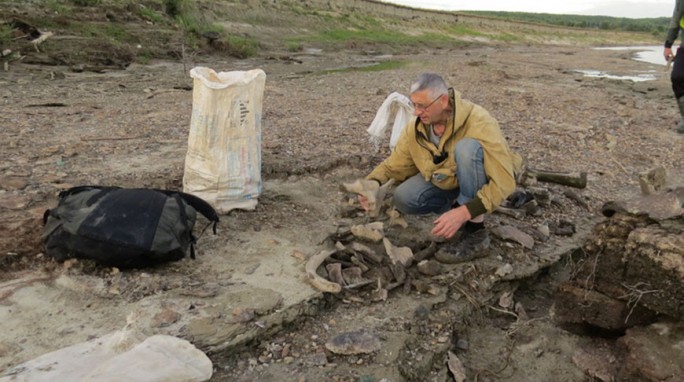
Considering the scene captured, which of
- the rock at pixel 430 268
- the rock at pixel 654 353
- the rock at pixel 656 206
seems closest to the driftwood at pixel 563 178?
the rock at pixel 430 268

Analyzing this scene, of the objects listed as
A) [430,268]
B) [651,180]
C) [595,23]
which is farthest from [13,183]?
[595,23]

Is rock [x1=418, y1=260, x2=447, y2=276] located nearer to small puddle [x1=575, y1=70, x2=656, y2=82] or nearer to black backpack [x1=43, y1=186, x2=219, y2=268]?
black backpack [x1=43, y1=186, x2=219, y2=268]

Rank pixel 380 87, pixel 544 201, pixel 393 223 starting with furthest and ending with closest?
pixel 380 87, pixel 544 201, pixel 393 223

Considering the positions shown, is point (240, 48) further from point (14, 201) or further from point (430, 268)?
point (430, 268)

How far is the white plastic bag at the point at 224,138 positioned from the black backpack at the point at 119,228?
59 cm

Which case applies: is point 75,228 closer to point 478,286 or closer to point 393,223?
point 393,223

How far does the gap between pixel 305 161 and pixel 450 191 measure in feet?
6.29

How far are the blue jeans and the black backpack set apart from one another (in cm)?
146

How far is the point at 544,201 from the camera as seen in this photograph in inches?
171

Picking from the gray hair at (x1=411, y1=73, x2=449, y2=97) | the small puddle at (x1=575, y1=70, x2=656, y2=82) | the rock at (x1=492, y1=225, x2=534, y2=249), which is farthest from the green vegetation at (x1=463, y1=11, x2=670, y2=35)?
the gray hair at (x1=411, y1=73, x2=449, y2=97)

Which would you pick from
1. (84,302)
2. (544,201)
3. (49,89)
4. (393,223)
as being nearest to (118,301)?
(84,302)

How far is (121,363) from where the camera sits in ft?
6.72

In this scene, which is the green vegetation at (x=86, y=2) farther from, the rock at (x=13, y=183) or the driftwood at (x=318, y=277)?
the driftwood at (x=318, y=277)

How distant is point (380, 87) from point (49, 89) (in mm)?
5957
